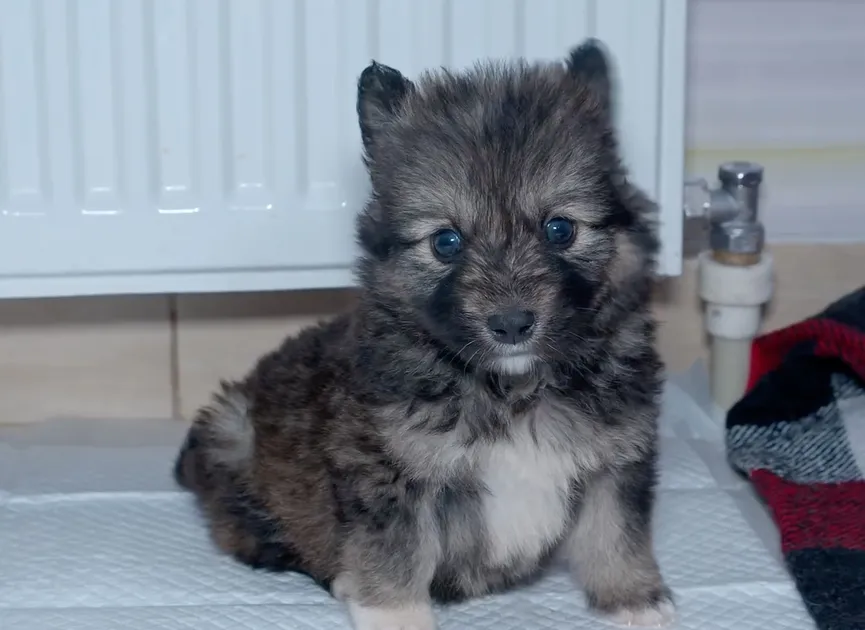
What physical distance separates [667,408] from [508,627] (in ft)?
2.64

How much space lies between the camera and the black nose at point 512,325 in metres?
1.37

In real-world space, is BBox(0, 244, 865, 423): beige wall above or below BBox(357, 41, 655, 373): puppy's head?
below

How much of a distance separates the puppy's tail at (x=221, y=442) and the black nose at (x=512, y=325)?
0.57 meters

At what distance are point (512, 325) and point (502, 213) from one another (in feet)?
0.46

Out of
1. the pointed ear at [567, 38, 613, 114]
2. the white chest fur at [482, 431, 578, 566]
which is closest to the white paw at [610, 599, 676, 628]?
the white chest fur at [482, 431, 578, 566]

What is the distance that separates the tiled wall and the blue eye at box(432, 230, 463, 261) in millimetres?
823

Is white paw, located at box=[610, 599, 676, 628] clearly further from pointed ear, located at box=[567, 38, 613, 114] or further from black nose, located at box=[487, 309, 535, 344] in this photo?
pointed ear, located at box=[567, 38, 613, 114]

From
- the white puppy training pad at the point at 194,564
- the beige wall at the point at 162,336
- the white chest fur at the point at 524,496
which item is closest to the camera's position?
the white chest fur at the point at 524,496

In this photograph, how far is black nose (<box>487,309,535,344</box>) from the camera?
4.50 feet

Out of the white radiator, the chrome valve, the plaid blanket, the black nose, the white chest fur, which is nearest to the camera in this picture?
the black nose

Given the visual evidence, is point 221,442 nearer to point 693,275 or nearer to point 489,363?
point 489,363

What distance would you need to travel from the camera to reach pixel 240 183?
6.58ft

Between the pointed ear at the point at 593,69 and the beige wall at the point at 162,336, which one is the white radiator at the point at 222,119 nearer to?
the beige wall at the point at 162,336

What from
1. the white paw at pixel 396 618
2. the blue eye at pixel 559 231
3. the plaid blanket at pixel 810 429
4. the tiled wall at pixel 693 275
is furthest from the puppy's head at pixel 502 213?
the tiled wall at pixel 693 275
